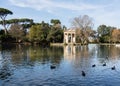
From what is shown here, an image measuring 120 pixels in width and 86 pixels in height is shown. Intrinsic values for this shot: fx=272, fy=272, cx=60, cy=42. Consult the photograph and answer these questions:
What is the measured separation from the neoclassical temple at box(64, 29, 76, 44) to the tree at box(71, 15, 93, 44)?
2.69m

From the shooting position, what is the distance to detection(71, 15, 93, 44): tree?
116312mm

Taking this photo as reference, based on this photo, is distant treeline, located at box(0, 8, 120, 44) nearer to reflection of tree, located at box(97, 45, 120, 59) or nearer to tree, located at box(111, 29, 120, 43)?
tree, located at box(111, 29, 120, 43)

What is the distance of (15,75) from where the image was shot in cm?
2778

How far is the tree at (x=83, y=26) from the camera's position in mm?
116312

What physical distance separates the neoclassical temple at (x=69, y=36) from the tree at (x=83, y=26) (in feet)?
8.82

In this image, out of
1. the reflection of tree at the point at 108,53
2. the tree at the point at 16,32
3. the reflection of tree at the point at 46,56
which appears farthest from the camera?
the tree at the point at 16,32

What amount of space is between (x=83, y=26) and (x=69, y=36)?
7921 millimetres

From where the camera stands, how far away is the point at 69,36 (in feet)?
394

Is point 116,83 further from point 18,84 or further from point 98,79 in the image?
point 18,84

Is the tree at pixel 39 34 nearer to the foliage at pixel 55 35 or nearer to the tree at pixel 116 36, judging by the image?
the foliage at pixel 55 35

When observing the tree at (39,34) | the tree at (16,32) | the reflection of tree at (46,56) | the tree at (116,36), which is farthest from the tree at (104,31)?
the reflection of tree at (46,56)

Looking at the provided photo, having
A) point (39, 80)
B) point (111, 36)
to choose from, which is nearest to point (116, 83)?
point (39, 80)

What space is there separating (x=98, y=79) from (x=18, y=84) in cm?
768

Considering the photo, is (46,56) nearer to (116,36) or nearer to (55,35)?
(55,35)
